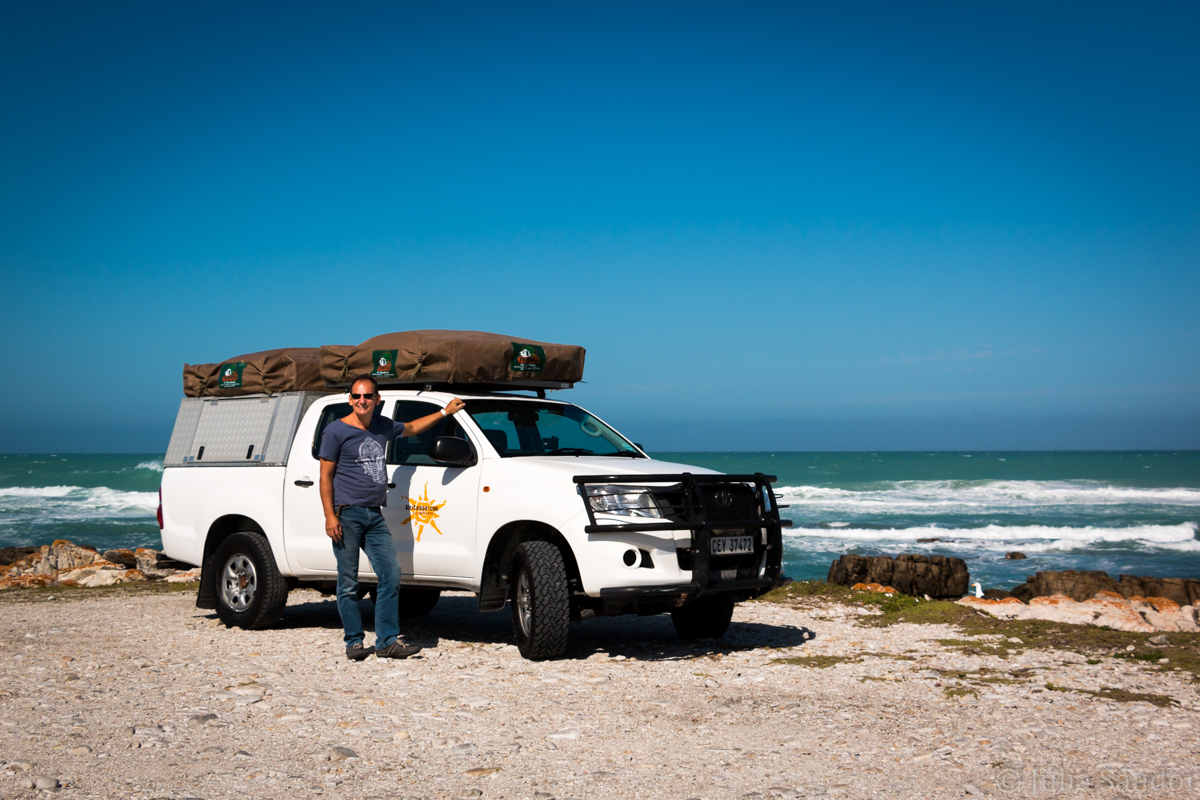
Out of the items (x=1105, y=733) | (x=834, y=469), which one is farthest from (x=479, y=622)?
(x=834, y=469)

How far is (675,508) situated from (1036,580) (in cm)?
924

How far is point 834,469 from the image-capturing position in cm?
6981

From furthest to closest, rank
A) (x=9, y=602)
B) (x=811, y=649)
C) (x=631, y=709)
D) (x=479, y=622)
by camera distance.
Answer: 1. (x=9, y=602)
2. (x=479, y=622)
3. (x=811, y=649)
4. (x=631, y=709)

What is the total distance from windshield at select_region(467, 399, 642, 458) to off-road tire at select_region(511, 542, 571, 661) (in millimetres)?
892

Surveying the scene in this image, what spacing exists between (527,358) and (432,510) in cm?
155

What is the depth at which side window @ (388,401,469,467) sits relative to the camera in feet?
25.2

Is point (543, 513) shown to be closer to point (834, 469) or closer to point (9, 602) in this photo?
point (9, 602)

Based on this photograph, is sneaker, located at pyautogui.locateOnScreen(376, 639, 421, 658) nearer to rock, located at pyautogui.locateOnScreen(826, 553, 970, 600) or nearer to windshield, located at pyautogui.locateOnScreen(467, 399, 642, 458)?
windshield, located at pyautogui.locateOnScreen(467, 399, 642, 458)

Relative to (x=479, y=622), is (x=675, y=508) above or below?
above

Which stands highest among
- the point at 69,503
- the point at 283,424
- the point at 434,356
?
the point at 434,356

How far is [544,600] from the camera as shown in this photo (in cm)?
684

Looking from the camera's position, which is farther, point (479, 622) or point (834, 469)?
point (834, 469)

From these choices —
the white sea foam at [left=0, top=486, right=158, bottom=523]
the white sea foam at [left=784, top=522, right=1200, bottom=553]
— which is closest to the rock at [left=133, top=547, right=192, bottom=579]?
the white sea foam at [left=784, top=522, right=1200, bottom=553]

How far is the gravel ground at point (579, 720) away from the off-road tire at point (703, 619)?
148mm
